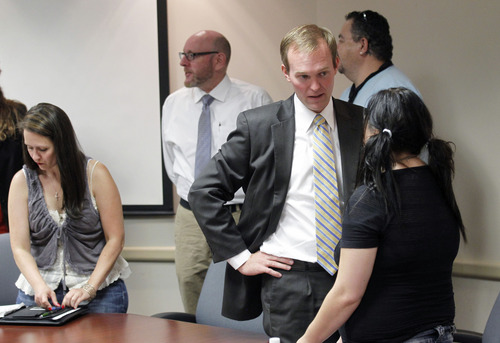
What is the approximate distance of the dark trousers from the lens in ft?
6.67

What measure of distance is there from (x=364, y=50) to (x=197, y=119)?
3.33ft

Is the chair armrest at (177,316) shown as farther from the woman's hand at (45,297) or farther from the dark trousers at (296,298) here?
the dark trousers at (296,298)

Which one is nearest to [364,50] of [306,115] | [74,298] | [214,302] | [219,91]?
[219,91]

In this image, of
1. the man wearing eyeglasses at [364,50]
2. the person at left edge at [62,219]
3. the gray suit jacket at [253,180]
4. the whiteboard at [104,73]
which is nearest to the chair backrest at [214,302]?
the person at left edge at [62,219]

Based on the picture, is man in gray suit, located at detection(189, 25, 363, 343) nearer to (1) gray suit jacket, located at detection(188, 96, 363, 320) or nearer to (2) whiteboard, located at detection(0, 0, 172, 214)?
(1) gray suit jacket, located at detection(188, 96, 363, 320)

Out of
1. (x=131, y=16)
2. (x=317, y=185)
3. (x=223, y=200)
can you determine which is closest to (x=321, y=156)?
(x=317, y=185)

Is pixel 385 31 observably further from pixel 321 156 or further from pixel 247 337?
pixel 247 337

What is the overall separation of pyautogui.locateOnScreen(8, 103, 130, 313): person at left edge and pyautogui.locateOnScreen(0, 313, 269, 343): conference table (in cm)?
40

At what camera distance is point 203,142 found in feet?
11.9

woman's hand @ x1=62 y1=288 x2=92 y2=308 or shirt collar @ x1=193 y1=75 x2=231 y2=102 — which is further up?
shirt collar @ x1=193 y1=75 x2=231 y2=102

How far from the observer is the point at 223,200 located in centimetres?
218

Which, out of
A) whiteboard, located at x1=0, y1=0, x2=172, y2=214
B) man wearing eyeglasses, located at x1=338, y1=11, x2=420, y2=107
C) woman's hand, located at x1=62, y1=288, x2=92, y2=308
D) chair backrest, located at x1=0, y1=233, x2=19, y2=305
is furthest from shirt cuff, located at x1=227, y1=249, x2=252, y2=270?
whiteboard, located at x1=0, y1=0, x2=172, y2=214

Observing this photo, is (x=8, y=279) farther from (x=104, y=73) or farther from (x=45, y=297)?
(x=104, y=73)

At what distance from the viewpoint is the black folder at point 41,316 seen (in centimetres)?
237
